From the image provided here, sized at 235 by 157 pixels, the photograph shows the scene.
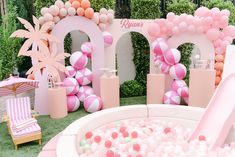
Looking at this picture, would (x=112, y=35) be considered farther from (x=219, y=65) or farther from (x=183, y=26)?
(x=219, y=65)

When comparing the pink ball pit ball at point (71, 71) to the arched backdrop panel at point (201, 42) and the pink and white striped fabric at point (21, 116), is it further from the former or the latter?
the arched backdrop panel at point (201, 42)

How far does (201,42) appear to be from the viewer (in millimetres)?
5973

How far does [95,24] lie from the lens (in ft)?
19.4

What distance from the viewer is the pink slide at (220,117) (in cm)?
341

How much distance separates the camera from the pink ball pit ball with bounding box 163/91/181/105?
5887 mm

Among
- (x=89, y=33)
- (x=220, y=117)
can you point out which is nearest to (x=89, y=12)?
(x=89, y=33)

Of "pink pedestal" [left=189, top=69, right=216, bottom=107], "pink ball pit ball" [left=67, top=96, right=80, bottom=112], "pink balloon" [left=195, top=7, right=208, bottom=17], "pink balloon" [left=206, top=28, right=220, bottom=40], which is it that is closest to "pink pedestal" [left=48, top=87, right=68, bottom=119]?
"pink ball pit ball" [left=67, top=96, right=80, bottom=112]

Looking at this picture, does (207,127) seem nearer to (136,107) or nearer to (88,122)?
(136,107)

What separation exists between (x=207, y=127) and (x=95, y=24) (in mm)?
3301

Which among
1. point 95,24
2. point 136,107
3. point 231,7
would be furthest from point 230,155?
point 231,7

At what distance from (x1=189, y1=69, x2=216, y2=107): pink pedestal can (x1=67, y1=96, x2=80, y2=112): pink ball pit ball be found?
7.83 ft

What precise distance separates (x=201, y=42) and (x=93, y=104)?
2655 mm

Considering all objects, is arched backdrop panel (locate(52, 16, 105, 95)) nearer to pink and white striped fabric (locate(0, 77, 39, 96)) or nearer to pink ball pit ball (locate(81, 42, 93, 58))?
pink ball pit ball (locate(81, 42, 93, 58))

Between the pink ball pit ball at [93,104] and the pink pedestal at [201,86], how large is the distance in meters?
1.90
